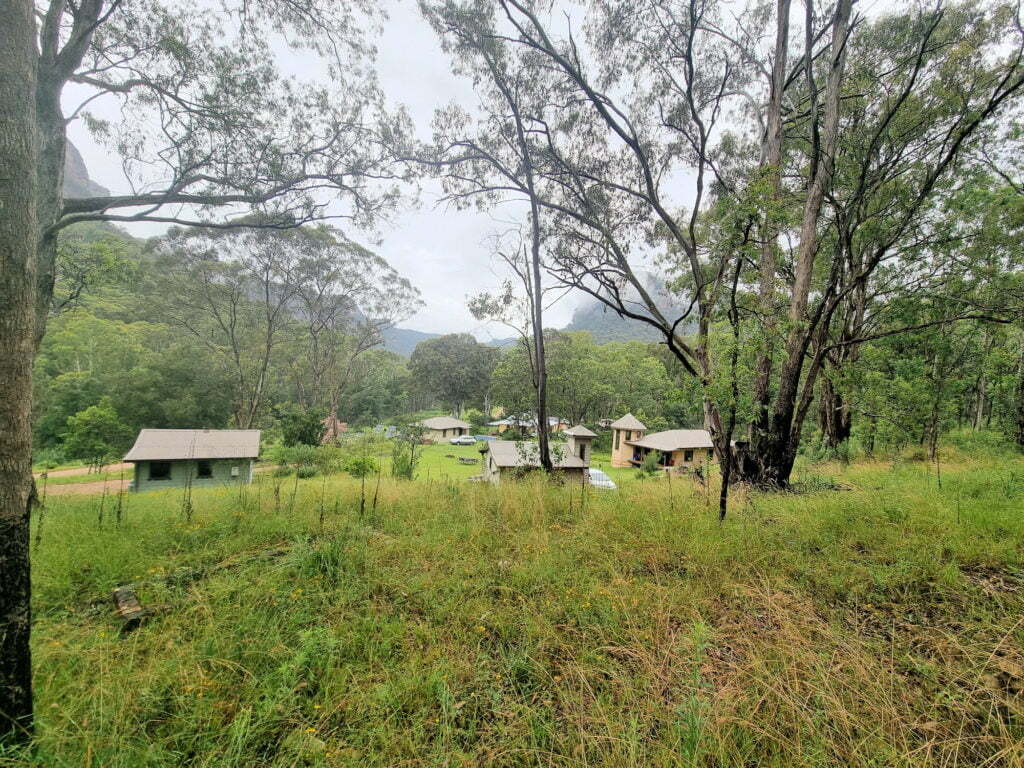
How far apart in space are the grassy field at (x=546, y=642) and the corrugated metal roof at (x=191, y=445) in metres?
13.2

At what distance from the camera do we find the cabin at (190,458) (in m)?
13.9

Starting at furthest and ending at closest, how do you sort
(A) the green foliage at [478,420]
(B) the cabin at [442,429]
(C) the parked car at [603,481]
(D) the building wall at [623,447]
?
(A) the green foliage at [478,420] → (B) the cabin at [442,429] → (D) the building wall at [623,447] → (C) the parked car at [603,481]

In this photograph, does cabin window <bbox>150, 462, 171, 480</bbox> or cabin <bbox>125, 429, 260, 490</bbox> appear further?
cabin window <bbox>150, 462, 171, 480</bbox>

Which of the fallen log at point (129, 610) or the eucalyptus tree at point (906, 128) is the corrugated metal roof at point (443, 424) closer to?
the eucalyptus tree at point (906, 128)

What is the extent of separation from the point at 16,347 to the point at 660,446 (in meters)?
26.2

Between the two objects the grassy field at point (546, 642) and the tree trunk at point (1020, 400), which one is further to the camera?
the tree trunk at point (1020, 400)

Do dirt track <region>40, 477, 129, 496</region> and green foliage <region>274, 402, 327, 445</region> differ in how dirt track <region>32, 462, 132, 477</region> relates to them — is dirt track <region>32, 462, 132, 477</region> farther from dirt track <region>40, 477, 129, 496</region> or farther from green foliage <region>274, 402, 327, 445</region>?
green foliage <region>274, 402, 327, 445</region>

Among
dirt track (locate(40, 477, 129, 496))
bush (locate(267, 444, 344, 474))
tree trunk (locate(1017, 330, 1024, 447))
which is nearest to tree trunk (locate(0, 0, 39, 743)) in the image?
dirt track (locate(40, 477, 129, 496))

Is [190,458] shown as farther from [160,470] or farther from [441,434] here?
[441,434]

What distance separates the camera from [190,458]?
1378 centimetres

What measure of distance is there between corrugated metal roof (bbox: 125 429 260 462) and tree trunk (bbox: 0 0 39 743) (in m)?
16.2

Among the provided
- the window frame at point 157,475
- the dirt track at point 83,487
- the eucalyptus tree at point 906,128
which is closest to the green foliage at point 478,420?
the window frame at point 157,475

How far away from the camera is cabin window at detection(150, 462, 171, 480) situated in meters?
14.1

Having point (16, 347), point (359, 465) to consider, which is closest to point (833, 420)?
point (16, 347)
